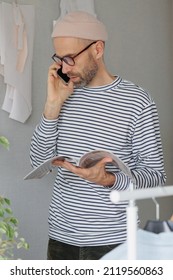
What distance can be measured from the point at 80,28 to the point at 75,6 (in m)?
1.10

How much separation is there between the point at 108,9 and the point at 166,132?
900mm

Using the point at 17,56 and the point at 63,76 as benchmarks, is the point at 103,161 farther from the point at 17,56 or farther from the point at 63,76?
the point at 17,56

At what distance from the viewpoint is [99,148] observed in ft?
7.21

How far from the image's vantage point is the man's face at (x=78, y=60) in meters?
2.20

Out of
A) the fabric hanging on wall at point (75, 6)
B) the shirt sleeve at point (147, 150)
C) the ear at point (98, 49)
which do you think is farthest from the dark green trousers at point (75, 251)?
the fabric hanging on wall at point (75, 6)

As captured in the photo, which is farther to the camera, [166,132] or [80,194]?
[166,132]

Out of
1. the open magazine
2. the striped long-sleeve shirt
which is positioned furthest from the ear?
the open magazine

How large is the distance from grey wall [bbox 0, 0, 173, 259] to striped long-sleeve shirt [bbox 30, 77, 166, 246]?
892 millimetres

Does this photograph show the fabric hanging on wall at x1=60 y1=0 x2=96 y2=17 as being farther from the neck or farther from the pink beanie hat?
the neck

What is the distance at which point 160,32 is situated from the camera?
12.6 ft

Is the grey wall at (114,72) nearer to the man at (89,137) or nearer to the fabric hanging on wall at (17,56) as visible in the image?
the fabric hanging on wall at (17,56)

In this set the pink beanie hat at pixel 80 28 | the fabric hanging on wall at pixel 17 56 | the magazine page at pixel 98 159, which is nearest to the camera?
the magazine page at pixel 98 159
